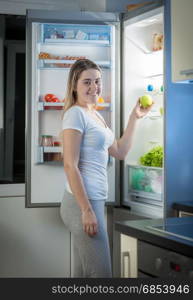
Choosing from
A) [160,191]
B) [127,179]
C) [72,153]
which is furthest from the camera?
[127,179]

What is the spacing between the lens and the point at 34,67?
3.32 meters

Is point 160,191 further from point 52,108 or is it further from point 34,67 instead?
point 34,67

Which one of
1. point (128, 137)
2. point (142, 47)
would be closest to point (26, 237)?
point (128, 137)

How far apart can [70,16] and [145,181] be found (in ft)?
3.42

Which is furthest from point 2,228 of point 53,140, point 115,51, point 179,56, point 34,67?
point 179,56

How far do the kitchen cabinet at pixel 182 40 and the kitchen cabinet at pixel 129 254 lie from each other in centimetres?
83

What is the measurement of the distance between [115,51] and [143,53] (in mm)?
191

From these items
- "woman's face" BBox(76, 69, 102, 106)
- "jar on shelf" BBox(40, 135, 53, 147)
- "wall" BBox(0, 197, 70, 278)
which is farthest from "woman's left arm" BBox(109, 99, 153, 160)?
"wall" BBox(0, 197, 70, 278)

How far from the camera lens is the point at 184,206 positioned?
9.48ft

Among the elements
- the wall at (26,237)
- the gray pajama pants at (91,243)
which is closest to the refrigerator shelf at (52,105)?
the wall at (26,237)

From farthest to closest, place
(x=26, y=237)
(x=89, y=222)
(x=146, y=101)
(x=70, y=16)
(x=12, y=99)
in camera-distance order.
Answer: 1. (x=12, y=99)
2. (x=26, y=237)
3. (x=70, y=16)
4. (x=146, y=101)
5. (x=89, y=222)

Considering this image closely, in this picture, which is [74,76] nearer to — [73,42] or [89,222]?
[73,42]

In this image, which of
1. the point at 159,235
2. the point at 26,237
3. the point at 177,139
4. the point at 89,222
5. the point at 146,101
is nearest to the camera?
the point at 159,235

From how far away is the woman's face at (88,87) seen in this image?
9.61 feet
